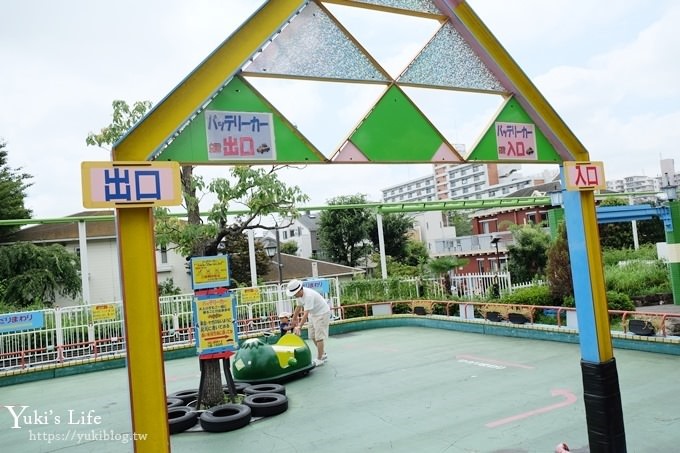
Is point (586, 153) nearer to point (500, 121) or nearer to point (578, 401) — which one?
point (500, 121)

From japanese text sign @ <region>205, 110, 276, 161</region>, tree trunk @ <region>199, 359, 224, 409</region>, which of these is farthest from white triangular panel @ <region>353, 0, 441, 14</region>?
tree trunk @ <region>199, 359, 224, 409</region>

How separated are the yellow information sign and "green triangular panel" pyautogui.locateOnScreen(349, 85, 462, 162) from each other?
1008cm

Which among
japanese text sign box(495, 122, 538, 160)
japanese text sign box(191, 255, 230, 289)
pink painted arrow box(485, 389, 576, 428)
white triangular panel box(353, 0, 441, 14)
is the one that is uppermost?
white triangular panel box(353, 0, 441, 14)

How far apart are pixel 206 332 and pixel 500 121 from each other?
4.28 metres

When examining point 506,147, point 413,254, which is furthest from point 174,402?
point 413,254

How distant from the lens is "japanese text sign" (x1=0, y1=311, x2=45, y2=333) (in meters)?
10.7

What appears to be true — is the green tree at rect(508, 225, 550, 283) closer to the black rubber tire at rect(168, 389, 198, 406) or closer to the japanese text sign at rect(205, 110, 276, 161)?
the black rubber tire at rect(168, 389, 198, 406)

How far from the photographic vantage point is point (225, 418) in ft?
18.5

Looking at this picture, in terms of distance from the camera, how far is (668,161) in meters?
11.8

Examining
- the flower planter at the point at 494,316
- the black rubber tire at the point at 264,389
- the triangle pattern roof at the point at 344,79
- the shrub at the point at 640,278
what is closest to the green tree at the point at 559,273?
the flower planter at the point at 494,316

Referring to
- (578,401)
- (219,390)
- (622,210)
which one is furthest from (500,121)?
(622,210)

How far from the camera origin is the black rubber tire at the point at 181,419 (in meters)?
5.69

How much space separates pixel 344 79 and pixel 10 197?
2851 cm

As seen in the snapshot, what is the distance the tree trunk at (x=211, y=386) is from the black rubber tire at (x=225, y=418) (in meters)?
0.46
